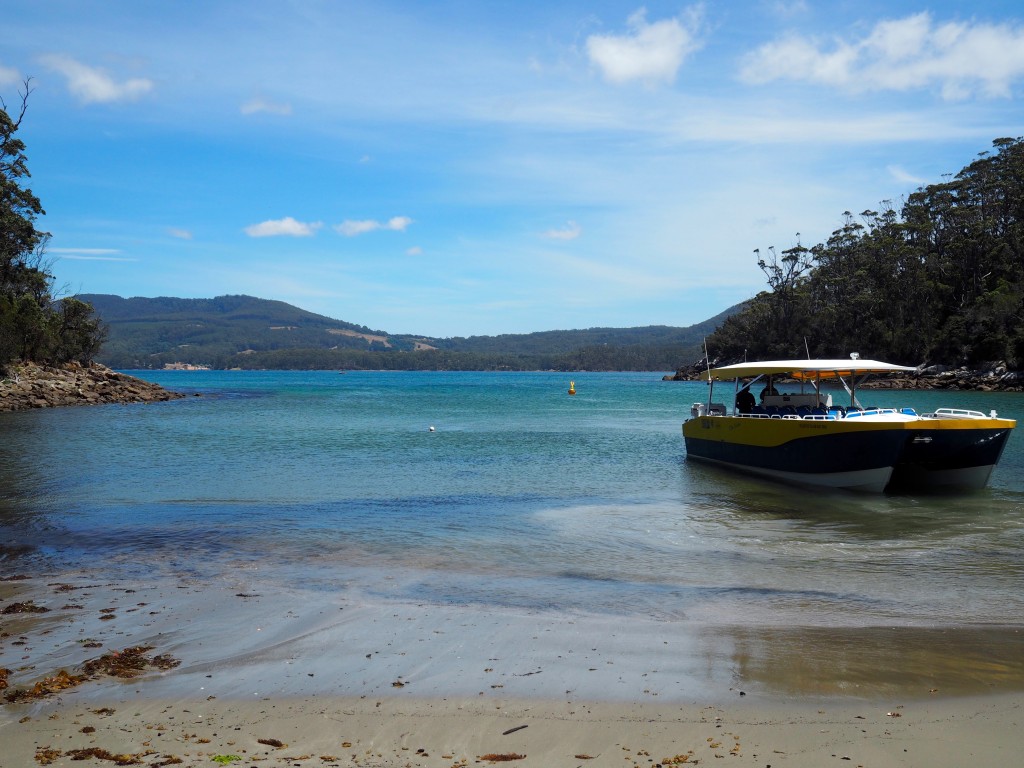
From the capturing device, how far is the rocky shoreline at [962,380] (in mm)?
62062

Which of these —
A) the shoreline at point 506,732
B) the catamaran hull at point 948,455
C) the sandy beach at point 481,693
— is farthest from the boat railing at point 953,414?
the shoreline at point 506,732

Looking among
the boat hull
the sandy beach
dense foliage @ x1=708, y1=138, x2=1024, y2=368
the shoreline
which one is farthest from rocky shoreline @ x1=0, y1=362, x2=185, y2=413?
dense foliage @ x1=708, y1=138, x2=1024, y2=368

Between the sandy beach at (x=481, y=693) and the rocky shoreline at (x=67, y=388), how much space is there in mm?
43816

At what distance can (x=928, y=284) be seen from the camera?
268ft

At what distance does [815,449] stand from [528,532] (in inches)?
298

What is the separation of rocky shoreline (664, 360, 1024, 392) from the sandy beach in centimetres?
5452

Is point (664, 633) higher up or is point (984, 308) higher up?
point (984, 308)

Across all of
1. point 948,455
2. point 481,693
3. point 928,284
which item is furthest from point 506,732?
point 928,284

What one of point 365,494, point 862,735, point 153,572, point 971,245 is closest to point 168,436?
point 365,494

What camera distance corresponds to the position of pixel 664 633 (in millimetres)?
7453

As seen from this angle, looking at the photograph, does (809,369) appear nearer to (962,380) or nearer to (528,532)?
(528,532)

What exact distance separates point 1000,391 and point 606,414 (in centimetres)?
3524

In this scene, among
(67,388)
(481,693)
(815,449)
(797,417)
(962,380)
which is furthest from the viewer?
(962,380)

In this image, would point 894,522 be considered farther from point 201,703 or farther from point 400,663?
point 201,703
